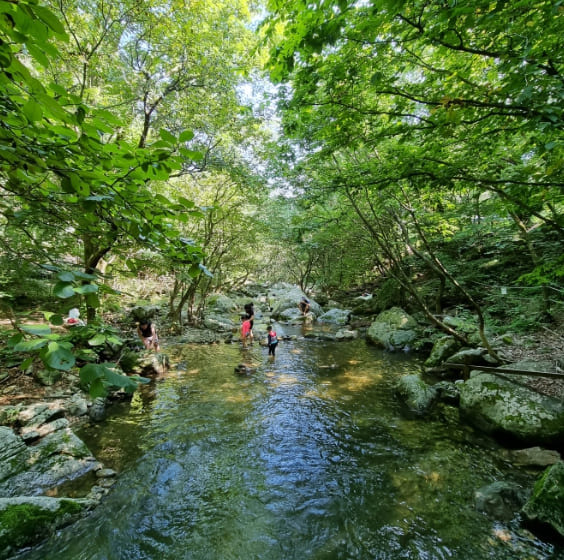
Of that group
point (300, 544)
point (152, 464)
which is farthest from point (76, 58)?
point (300, 544)

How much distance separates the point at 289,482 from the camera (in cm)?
450

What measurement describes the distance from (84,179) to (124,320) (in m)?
15.5

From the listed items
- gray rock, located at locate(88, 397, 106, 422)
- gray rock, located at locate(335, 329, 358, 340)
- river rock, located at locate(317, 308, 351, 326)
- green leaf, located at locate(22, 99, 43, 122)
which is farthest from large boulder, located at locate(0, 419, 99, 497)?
river rock, located at locate(317, 308, 351, 326)

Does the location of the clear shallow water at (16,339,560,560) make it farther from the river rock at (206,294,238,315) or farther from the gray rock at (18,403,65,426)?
the river rock at (206,294,238,315)

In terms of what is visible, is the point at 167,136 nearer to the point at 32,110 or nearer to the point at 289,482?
the point at 32,110

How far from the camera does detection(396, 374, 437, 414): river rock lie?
22.4 feet

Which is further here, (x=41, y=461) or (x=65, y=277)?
(x=41, y=461)

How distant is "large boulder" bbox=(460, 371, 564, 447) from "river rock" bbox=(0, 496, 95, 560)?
7.20m

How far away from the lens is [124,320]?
14.8m

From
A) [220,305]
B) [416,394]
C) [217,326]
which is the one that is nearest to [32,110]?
[416,394]

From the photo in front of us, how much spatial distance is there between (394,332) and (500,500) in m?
9.98

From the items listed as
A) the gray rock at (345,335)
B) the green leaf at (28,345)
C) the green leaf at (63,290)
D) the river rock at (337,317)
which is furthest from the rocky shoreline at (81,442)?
the river rock at (337,317)

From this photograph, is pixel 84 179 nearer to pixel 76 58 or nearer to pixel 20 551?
pixel 20 551

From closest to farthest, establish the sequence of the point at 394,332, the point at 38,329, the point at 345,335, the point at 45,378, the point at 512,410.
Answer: the point at 38,329
the point at 512,410
the point at 45,378
the point at 394,332
the point at 345,335
